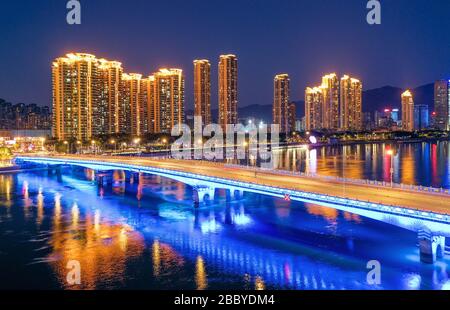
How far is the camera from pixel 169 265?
2741 cm

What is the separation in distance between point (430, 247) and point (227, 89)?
15751 centimetres

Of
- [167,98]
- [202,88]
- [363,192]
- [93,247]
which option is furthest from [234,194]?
[202,88]

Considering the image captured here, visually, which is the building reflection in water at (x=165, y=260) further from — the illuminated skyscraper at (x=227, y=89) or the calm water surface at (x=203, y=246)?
the illuminated skyscraper at (x=227, y=89)

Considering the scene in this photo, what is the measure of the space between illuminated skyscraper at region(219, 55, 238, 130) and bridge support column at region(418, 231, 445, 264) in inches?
6107

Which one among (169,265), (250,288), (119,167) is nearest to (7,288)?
(169,265)

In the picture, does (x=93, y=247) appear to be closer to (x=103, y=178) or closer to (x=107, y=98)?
(x=103, y=178)

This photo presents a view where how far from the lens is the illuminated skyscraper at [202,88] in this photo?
175125 millimetres

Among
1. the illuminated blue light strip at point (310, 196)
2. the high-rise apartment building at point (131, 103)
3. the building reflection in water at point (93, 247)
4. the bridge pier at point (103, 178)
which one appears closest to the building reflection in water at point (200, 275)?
the building reflection in water at point (93, 247)

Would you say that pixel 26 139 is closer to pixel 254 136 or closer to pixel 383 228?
pixel 254 136

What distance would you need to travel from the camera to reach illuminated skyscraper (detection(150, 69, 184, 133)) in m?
153

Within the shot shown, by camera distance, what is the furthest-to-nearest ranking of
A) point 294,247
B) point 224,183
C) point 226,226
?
point 224,183, point 226,226, point 294,247

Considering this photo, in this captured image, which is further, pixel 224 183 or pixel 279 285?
pixel 224 183

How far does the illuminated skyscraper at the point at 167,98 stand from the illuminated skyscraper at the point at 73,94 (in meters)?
30.4

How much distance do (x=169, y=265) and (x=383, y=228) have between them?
53.5 ft
